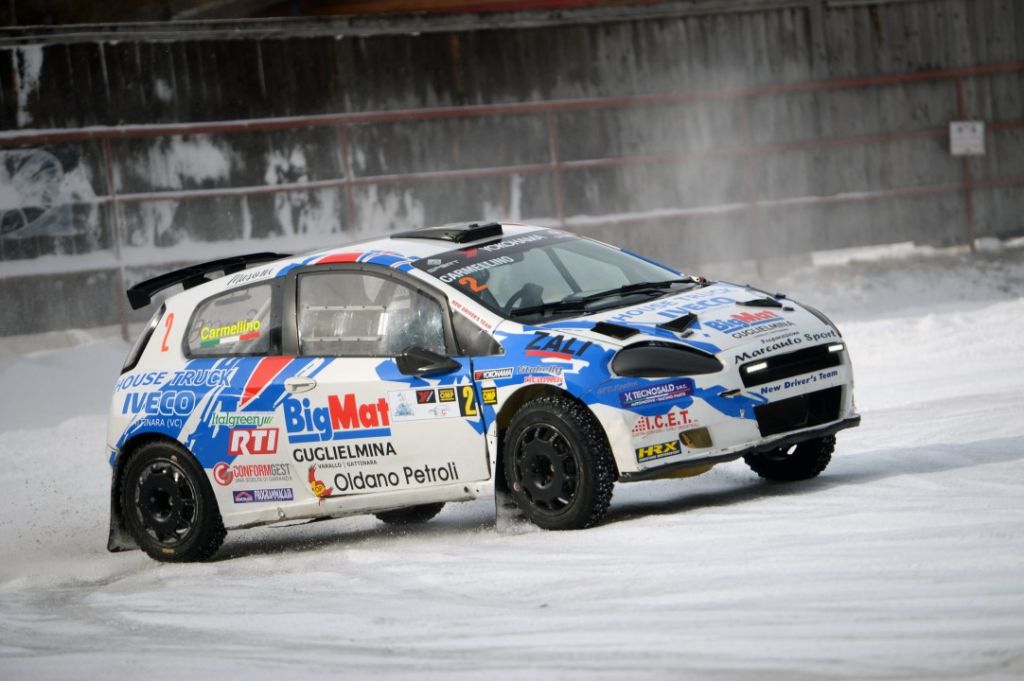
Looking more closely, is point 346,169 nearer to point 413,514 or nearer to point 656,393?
point 413,514

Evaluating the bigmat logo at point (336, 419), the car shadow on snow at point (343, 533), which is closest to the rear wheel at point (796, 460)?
the car shadow on snow at point (343, 533)

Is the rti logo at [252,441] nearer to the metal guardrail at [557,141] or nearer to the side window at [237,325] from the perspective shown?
the side window at [237,325]

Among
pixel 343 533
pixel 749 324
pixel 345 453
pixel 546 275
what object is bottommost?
pixel 343 533

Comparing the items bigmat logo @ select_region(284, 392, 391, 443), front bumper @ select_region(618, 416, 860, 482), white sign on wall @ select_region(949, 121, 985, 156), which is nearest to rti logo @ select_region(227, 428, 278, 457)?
bigmat logo @ select_region(284, 392, 391, 443)

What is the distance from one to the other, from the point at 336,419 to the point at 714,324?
6.70 feet

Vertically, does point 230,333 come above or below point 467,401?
above

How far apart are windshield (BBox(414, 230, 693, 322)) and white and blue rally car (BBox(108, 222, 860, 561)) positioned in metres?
0.02

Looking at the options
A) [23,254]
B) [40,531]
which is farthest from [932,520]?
[23,254]

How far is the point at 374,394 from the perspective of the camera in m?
8.29

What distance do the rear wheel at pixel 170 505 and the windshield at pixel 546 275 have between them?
183cm

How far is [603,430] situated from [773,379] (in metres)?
0.88

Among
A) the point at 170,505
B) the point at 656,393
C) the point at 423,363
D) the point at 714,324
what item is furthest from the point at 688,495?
the point at 170,505

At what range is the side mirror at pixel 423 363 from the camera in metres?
8.05

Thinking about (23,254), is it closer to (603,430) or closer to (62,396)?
(62,396)
